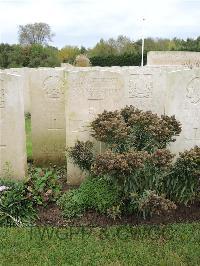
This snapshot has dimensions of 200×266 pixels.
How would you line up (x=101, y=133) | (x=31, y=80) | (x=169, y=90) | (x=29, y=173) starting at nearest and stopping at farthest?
(x=101, y=133) < (x=169, y=90) < (x=29, y=173) < (x=31, y=80)

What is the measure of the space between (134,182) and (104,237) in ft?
2.53

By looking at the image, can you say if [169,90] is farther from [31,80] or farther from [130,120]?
[31,80]

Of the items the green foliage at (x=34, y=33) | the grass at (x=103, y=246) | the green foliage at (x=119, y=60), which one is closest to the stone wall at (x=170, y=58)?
the green foliage at (x=119, y=60)

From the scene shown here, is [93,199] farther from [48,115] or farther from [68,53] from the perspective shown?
[68,53]

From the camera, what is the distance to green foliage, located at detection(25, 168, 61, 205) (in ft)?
20.1

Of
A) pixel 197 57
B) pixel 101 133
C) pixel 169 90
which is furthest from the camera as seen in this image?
pixel 197 57

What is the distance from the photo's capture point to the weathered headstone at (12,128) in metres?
6.73

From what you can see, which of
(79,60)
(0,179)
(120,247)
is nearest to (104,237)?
(120,247)

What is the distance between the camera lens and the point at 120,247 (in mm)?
4965

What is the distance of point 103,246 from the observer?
4992 millimetres

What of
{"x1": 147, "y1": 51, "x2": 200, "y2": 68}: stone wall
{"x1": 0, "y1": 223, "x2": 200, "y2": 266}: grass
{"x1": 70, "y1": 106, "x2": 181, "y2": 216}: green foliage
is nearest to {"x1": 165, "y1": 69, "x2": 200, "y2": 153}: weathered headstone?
{"x1": 70, "y1": 106, "x2": 181, "y2": 216}: green foliage

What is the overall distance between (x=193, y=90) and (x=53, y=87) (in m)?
3.00

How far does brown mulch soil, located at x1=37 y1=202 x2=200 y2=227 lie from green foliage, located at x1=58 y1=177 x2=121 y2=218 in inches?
3.6

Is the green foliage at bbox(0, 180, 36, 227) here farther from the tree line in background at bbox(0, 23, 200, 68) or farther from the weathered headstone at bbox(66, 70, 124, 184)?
the tree line in background at bbox(0, 23, 200, 68)
